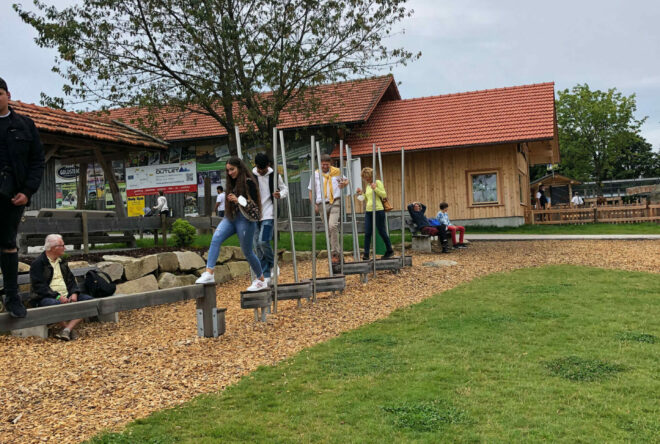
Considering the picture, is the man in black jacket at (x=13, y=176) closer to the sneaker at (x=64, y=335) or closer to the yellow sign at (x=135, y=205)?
the sneaker at (x=64, y=335)

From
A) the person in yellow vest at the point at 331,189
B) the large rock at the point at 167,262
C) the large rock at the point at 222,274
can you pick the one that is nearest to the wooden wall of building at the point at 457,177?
the large rock at the point at 222,274

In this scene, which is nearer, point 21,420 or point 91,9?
point 21,420

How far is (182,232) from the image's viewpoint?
1195 cm

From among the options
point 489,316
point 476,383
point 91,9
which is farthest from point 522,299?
point 91,9

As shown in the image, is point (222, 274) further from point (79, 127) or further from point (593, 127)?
point (593, 127)

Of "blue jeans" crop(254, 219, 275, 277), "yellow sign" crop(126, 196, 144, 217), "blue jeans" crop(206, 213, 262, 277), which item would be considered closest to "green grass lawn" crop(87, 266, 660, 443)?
"blue jeans" crop(206, 213, 262, 277)

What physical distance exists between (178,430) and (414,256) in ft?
34.0

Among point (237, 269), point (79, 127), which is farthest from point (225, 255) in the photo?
point (79, 127)

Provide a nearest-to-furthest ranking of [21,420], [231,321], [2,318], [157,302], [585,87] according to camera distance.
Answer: [21,420], [2,318], [157,302], [231,321], [585,87]

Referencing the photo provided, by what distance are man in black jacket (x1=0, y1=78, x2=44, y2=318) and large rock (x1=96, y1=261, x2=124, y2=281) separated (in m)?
4.55

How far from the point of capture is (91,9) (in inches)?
518

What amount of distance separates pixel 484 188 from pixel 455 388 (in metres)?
19.5

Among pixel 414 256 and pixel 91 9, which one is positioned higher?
pixel 91 9

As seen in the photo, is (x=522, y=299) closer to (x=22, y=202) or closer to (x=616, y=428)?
(x=616, y=428)
